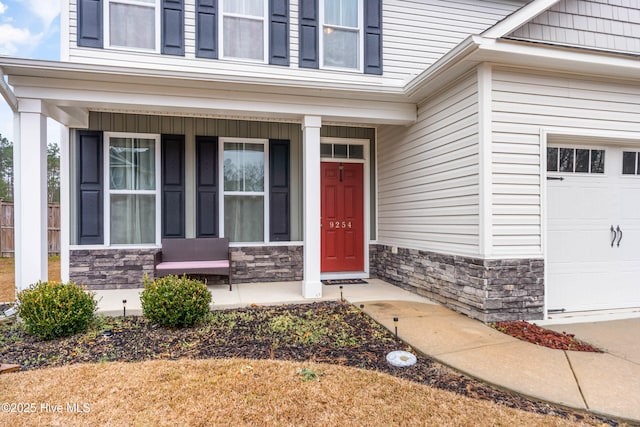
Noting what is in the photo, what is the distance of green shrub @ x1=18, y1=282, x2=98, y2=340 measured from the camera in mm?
3504

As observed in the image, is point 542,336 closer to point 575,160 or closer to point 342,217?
point 575,160

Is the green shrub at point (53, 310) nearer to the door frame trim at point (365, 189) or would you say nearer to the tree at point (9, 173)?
the door frame trim at point (365, 189)

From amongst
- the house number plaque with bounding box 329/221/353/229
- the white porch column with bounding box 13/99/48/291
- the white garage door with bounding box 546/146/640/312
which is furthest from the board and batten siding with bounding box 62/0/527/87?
the white garage door with bounding box 546/146/640/312

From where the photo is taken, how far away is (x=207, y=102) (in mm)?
4805

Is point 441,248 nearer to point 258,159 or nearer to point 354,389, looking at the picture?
point 354,389

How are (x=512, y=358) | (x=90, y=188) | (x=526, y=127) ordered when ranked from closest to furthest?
(x=512, y=358), (x=526, y=127), (x=90, y=188)

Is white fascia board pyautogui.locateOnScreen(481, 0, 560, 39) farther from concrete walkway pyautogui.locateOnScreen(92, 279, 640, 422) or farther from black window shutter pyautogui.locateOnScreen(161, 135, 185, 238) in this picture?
black window shutter pyautogui.locateOnScreen(161, 135, 185, 238)

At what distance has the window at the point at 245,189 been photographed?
6.24 metres

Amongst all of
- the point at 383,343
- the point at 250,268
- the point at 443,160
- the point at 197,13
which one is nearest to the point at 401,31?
the point at 443,160

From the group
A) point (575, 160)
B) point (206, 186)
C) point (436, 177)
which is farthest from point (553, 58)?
point (206, 186)

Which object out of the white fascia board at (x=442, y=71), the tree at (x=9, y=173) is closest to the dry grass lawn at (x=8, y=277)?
the white fascia board at (x=442, y=71)

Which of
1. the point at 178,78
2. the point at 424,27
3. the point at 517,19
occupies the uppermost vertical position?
the point at 424,27

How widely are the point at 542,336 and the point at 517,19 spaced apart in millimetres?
3345

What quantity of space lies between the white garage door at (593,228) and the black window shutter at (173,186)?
5.28 meters
